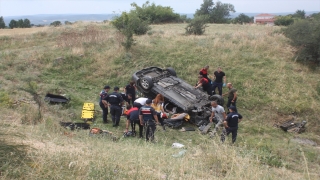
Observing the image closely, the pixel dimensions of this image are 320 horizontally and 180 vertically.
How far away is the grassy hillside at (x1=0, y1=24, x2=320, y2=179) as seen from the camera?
14.0 feet

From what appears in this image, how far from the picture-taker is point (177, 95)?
33.8 feet

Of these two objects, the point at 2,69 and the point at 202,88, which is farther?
the point at 2,69

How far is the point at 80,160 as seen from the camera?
4.21 m

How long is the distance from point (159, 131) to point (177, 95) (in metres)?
1.68

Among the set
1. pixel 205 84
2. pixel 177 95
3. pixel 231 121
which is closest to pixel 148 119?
pixel 231 121

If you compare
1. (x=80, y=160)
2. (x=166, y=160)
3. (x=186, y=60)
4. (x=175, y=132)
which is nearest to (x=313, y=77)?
(x=186, y=60)

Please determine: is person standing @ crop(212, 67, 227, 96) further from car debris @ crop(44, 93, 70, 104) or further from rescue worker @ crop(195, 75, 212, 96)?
car debris @ crop(44, 93, 70, 104)

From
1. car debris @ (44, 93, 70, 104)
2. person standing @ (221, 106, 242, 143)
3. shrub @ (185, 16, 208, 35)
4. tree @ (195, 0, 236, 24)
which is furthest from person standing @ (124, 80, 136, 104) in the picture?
tree @ (195, 0, 236, 24)

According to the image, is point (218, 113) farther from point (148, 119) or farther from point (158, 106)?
point (148, 119)

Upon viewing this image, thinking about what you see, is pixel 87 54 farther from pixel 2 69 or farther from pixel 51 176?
pixel 51 176

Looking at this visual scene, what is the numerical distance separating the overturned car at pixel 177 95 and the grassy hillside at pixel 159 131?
0.91 metres

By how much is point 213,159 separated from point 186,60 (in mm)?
9792

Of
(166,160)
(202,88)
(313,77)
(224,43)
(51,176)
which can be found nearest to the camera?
(51,176)

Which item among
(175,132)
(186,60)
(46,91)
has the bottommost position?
(175,132)
